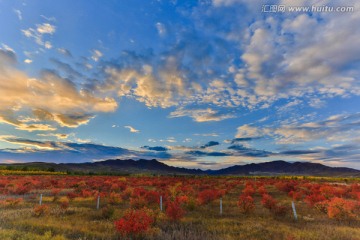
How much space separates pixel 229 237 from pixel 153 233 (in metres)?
3.42

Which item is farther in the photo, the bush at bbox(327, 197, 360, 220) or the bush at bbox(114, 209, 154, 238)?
the bush at bbox(327, 197, 360, 220)

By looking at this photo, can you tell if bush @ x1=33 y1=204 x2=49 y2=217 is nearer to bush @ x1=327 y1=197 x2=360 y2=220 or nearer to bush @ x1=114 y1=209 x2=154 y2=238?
bush @ x1=114 y1=209 x2=154 y2=238

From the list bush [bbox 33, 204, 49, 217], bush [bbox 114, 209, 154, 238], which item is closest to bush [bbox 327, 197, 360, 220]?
bush [bbox 114, 209, 154, 238]

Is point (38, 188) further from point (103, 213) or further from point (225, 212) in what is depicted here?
point (225, 212)

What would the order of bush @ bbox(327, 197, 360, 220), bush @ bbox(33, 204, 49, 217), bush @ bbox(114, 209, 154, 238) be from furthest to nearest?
bush @ bbox(327, 197, 360, 220)
bush @ bbox(33, 204, 49, 217)
bush @ bbox(114, 209, 154, 238)

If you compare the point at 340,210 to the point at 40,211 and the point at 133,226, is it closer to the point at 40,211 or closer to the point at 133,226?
the point at 133,226

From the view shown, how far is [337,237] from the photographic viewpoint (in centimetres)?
1220

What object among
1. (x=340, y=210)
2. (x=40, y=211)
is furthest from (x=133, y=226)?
(x=340, y=210)

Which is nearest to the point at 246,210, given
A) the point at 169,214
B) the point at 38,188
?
the point at 169,214

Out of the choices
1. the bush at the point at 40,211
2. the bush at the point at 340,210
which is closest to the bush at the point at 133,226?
the bush at the point at 40,211

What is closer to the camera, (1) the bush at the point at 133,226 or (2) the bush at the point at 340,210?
(1) the bush at the point at 133,226

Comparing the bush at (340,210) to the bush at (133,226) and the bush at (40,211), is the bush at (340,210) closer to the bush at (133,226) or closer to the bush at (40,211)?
the bush at (133,226)

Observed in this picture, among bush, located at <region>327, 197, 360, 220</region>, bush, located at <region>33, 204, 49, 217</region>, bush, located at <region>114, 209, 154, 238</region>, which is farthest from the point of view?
bush, located at <region>327, 197, 360, 220</region>

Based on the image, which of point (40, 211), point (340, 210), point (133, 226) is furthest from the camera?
point (340, 210)
